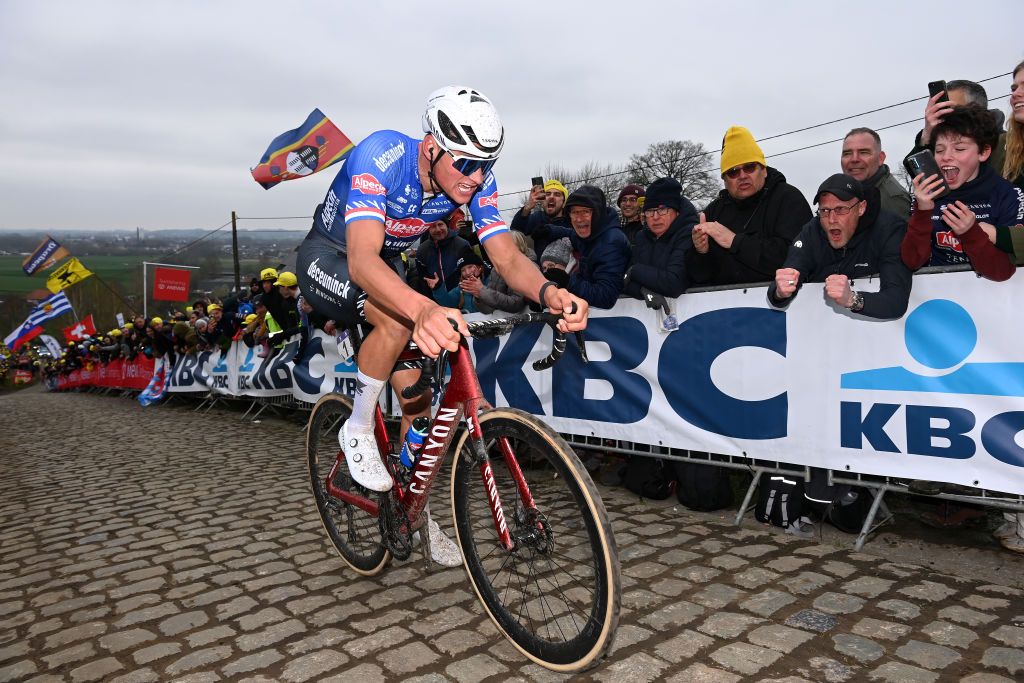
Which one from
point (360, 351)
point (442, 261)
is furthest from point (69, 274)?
point (360, 351)

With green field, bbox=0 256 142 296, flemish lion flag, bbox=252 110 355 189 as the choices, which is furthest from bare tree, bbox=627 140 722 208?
green field, bbox=0 256 142 296

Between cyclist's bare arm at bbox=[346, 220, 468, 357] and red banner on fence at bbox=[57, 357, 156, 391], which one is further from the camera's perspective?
red banner on fence at bbox=[57, 357, 156, 391]

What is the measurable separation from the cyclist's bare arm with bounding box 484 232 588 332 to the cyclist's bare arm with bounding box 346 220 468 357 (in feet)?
1.50

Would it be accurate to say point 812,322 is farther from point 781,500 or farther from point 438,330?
point 438,330

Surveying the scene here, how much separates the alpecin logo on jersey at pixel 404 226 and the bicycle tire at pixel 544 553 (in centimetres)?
121

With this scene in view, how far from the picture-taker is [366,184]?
10.3ft

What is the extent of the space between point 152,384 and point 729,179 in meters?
16.5

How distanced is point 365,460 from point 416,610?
0.79 metres

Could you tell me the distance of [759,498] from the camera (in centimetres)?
475

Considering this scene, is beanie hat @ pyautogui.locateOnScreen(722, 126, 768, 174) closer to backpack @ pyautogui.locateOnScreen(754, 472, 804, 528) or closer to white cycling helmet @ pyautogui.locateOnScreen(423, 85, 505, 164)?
backpack @ pyautogui.locateOnScreen(754, 472, 804, 528)

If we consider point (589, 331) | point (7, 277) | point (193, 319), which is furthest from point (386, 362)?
point (7, 277)

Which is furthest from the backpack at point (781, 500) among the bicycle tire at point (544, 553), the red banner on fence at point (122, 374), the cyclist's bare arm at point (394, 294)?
the red banner on fence at point (122, 374)

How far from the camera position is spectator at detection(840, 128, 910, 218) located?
5262 mm

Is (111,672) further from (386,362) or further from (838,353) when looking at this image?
(838,353)
